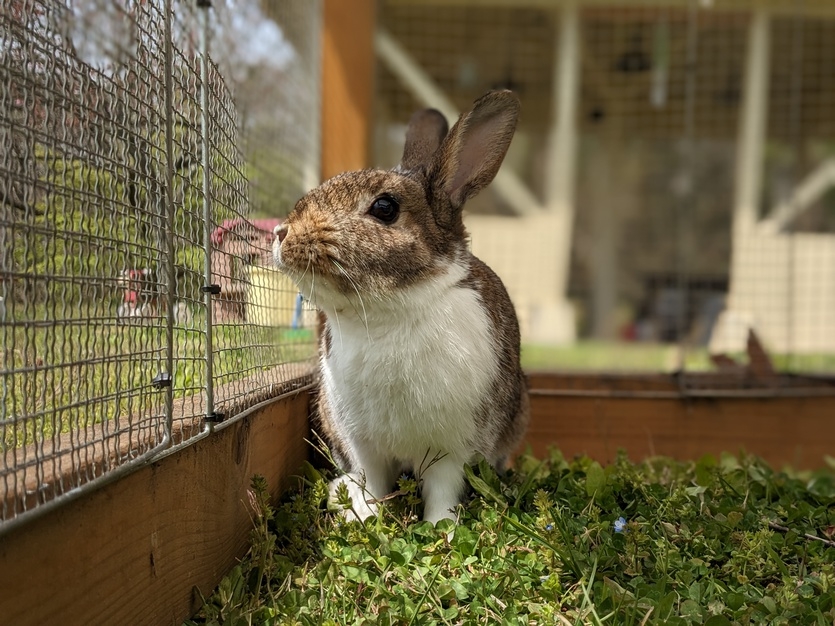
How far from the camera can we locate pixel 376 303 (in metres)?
2.30

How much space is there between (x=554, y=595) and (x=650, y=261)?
13.2m

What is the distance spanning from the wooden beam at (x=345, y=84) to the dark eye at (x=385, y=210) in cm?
213

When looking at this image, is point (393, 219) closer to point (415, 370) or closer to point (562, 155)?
point (415, 370)

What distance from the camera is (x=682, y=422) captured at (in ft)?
13.1

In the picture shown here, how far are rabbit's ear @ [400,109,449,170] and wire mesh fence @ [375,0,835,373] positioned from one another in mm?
1814

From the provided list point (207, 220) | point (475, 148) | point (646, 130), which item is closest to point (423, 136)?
point (475, 148)

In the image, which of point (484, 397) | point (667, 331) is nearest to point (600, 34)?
point (667, 331)

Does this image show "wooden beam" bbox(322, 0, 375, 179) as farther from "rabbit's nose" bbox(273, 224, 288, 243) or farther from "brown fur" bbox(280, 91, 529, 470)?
"rabbit's nose" bbox(273, 224, 288, 243)

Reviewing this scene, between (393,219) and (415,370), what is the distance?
43cm

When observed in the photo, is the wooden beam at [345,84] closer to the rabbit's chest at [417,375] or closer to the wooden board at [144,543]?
the rabbit's chest at [417,375]

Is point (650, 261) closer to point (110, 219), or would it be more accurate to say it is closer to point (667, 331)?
point (667, 331)

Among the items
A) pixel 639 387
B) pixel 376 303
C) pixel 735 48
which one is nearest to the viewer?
pixel 376 303

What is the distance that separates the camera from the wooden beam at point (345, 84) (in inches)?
178

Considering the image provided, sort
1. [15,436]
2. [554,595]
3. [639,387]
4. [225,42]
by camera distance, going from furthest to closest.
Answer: [639,387] → [225,42] → [554,595] → [15,436]
